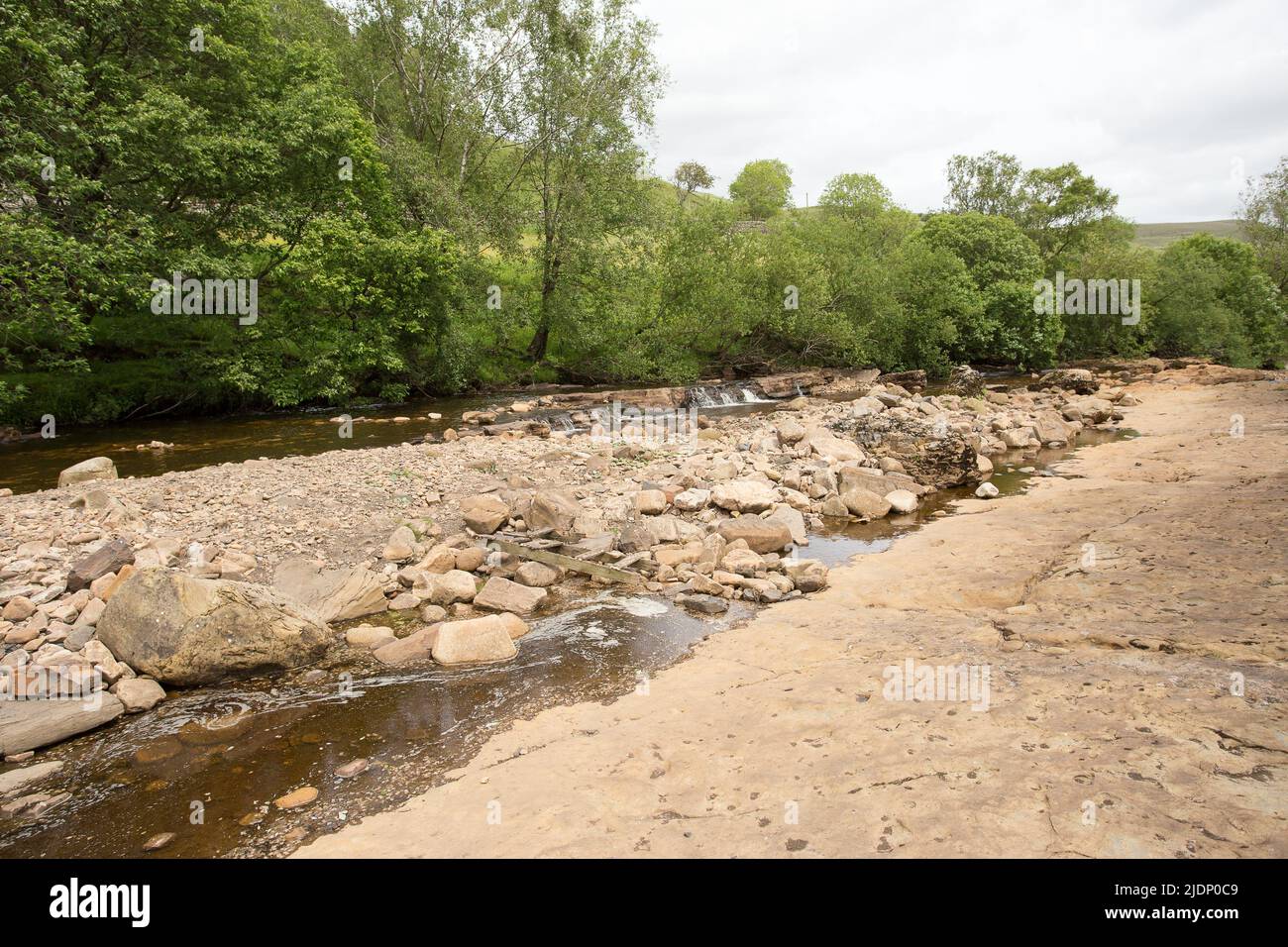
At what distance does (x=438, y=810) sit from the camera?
12.9 ft

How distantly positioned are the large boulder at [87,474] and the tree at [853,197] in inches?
1964

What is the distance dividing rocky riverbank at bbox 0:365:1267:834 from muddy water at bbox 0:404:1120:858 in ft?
0.93

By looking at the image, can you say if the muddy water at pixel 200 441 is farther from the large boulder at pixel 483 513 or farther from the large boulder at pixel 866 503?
the large boulder at pixel 866 503

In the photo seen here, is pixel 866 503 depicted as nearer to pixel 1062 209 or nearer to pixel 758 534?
pixel 758 534

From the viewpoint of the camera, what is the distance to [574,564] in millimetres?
8898

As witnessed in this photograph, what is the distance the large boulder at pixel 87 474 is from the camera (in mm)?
11172

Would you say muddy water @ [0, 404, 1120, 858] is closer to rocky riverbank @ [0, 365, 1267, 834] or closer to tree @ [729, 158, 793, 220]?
rocky riverbank @ [0, 365, 1267, 834]

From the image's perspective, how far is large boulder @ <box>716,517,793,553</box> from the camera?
9375mm

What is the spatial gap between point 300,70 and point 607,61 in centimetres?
1320

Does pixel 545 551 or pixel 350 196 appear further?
pixel 350 196

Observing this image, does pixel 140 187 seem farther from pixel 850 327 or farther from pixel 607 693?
pixel 850 327

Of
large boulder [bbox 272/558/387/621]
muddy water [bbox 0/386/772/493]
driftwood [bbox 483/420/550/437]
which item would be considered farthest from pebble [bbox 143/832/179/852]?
driftwood [bbox 483/420/550/437]

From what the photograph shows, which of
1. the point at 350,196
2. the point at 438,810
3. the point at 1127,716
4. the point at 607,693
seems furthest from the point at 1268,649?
the point at 350,196

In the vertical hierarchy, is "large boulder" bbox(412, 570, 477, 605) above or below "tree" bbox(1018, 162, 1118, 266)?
below
